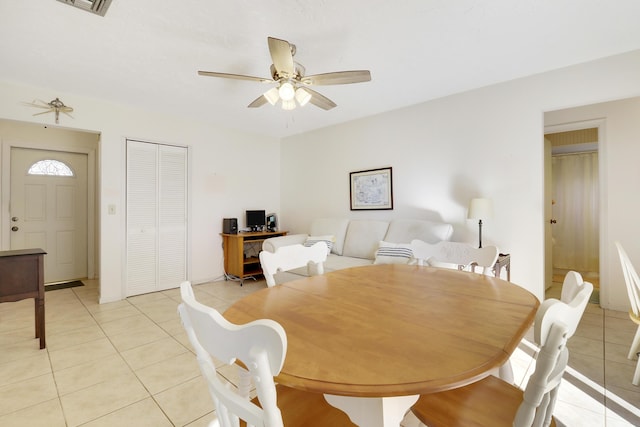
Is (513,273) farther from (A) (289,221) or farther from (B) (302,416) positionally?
(A) (289,221)

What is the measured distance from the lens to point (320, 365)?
66 centimetres

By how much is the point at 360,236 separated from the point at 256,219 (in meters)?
1.89

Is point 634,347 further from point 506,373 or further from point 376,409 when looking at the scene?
point 376,409

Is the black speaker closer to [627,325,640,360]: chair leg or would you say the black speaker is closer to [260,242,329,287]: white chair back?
[260,242,329,287]: white chair back

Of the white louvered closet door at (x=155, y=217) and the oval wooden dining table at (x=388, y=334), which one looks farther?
the white louvered closet door at (x=155, y=217)

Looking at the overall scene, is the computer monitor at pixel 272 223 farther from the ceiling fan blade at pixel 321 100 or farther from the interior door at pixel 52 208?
the interior door at pixel 52 208

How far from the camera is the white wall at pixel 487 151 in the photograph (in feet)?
8.39

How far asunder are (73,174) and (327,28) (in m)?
4.69

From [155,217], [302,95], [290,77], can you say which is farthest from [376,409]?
[155,217]

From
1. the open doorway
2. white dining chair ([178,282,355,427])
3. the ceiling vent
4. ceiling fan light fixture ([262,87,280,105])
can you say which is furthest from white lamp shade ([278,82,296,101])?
the open doorway

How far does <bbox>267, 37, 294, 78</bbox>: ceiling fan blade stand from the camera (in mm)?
1665

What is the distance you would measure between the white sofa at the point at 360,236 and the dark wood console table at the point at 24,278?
7.11ft

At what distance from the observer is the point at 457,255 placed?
179 cm

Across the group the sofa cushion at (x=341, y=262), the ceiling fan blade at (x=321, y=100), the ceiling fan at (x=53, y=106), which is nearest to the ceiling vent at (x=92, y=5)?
the ceiling fan blade at (x=321, y=100)
